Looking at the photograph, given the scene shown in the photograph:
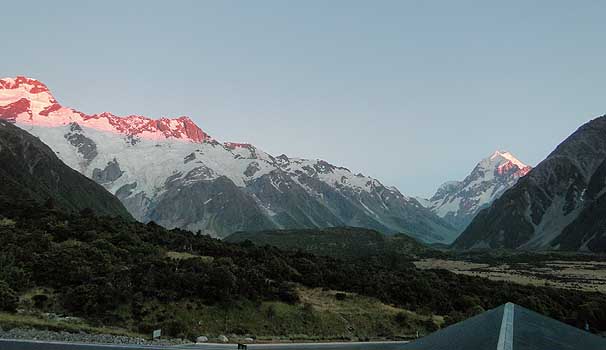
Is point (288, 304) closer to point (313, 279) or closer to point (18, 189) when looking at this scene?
point (313, 279)

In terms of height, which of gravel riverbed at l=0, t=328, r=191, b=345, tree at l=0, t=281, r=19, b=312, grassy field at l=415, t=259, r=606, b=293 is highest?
tree at l=0, t=281, r=19, b=312

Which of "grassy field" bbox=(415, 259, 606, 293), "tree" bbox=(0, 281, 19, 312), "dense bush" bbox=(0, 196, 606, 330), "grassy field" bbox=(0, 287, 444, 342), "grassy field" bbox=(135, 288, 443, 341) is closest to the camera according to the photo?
"tree" bbox=(0, 281, 19, 312)

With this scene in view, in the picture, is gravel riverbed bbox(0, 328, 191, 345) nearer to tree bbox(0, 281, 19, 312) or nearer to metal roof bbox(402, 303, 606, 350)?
tree bbox(0, 281, 19, 312)

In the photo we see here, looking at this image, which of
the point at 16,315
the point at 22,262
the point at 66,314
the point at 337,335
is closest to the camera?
the point at 16,315

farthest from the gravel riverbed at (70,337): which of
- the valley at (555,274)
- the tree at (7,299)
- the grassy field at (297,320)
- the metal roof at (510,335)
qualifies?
the valley at (555,274)

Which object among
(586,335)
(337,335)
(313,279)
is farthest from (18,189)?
(586,335)

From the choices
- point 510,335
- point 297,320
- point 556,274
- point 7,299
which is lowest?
point 556,274

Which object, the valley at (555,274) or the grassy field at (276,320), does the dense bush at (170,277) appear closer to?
the grassy field at (276,320)

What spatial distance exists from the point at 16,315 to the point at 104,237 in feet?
92.5

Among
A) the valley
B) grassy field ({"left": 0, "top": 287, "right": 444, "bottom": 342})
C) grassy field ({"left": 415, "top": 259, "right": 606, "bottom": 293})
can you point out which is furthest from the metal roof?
grassy field ({"left": 415, "top": 259, "right": 606, "bottom": 293})

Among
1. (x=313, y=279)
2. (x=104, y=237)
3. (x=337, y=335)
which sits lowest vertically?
(x=337, y=335)

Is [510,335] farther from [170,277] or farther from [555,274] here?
[555,274]

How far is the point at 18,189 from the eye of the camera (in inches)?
6230

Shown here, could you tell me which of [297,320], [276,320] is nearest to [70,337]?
[276,320]
